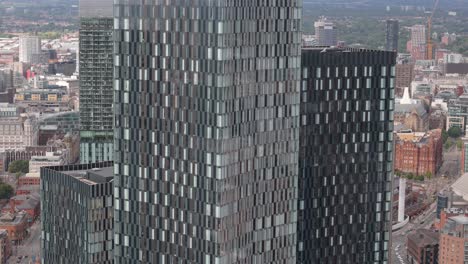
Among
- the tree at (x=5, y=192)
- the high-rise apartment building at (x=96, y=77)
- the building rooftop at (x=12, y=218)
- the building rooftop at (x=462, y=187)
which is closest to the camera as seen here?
the building rooftop at (x=12, y=218)

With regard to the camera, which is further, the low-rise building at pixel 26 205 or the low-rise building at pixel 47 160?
the low-rise building at pixel 47 160

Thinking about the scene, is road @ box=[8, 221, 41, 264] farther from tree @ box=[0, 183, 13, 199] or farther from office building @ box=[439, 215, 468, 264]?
office building @ box=[439, 215, 468, 264]

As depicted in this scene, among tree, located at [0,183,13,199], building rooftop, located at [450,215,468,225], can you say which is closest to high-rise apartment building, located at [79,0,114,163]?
tree, located at [0,183,13,199]

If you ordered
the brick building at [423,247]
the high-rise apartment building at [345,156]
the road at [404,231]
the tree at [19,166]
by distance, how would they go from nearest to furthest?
the high-rise apartment building at [345,156] < the brick building at [423,247] < the road at [404,231] < the tree at [19,166]

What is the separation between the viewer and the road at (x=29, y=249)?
142 metres

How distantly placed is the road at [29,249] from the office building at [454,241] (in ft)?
167

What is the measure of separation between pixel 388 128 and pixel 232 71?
75.0 ft

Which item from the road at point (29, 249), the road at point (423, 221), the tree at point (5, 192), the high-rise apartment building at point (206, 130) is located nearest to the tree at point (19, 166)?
the tree at point (5, 192)

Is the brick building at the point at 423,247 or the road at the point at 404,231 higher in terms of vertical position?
the brick building at the point at 423,247

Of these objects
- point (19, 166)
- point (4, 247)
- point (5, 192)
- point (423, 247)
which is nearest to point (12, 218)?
point (4, 247)

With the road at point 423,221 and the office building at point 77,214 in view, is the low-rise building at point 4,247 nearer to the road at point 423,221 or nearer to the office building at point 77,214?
the road at point 423,221

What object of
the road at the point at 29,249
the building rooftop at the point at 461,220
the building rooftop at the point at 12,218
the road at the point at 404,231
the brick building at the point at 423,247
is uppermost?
the building rooftop at the point at 461,220

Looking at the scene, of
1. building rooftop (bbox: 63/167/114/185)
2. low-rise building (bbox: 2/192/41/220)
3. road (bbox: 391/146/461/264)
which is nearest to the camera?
building rooftop (bbox: 63/167/114/185)

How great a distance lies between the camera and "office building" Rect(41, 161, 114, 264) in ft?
246
